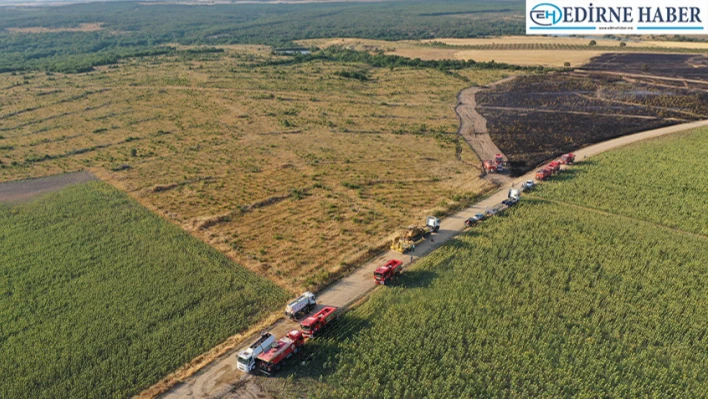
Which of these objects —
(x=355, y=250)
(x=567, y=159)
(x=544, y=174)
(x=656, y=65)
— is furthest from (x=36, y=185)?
(x=656, y=65)

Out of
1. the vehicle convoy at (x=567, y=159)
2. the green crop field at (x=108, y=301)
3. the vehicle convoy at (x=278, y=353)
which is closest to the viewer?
the vehicle convoy at (x=278, y=353)

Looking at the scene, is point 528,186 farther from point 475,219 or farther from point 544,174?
point 475,219

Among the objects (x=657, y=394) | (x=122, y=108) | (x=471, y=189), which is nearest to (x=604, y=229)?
(x=471, y=189)

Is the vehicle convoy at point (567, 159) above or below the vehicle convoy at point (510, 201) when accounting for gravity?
above

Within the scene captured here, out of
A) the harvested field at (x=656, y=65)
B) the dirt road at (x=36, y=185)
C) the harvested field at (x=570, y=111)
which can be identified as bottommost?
the dirt road at (x=36, y=185)

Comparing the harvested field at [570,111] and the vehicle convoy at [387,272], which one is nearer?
the vehicle convoy at [387,272]

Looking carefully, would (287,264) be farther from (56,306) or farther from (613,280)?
(613,280)

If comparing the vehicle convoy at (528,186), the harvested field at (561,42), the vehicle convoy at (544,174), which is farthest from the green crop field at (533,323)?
the harvested field at (561,42)

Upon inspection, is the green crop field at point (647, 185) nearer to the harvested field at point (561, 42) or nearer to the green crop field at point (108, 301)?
the green crop field at point (108, 301)
